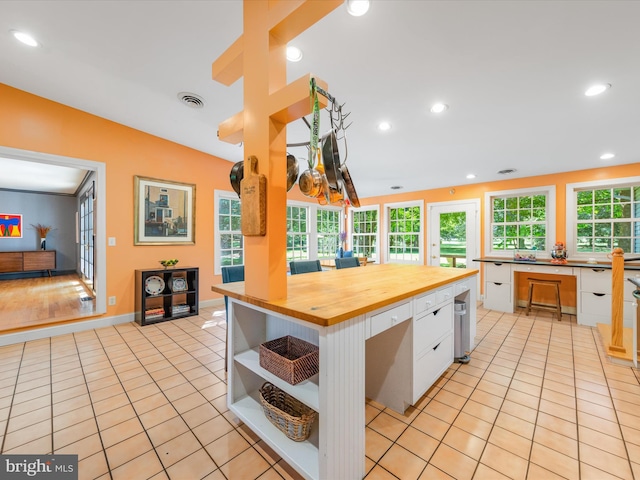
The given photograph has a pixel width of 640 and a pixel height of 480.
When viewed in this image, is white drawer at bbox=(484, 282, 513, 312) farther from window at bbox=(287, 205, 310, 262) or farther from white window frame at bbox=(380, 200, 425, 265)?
window at bbox=(287, 205, 310, 262)

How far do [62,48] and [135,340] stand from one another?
2809mm

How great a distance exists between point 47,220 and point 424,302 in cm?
1002

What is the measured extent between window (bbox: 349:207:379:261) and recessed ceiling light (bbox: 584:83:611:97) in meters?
4.63

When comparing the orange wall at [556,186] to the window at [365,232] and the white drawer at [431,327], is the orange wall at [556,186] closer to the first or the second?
the window at [365,232]

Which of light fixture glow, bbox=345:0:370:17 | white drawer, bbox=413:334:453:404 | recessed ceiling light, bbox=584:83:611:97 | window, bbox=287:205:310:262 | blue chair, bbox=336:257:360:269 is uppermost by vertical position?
light fixture glow, bbox=345:0:370:17

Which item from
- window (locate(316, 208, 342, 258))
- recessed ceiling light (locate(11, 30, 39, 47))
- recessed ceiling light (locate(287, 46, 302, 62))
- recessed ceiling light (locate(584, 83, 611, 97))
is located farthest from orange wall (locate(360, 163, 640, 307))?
recessed ceiling light (locate(11, 30, 39, 47))

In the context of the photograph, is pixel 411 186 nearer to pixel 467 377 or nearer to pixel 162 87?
pixel 467 377

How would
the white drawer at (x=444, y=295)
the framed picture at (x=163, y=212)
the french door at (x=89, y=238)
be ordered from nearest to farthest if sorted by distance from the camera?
the white drawer at (x=444, y=295) → the framed picture at (x=163, y=212) → the french door at (x=89, y=238)

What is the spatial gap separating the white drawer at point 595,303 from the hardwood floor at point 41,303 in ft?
21.4

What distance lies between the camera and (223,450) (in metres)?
1.45

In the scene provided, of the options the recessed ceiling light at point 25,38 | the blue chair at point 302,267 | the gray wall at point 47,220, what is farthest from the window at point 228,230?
the gray wall at point 47,220

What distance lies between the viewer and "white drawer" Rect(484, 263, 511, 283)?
4.17 meters

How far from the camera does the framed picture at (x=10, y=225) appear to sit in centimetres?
675

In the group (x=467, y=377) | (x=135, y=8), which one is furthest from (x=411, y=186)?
(x=135, y=8)
